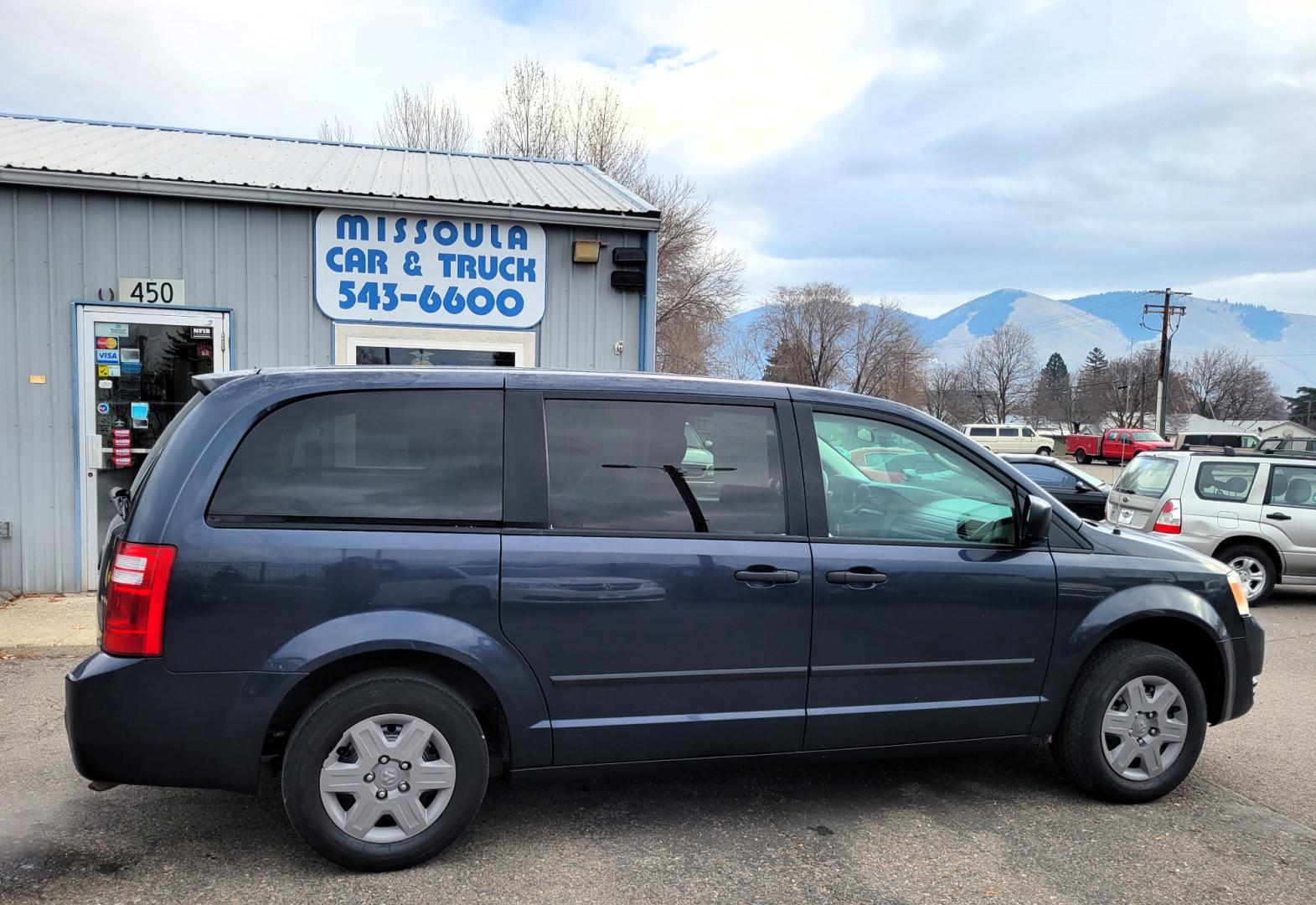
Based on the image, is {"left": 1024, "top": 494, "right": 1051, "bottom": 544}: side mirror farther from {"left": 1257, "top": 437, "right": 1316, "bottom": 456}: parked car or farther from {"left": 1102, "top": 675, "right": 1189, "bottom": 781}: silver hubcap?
{"left": 1257, "top": 437, "right": 1316, "bottom": 456}: parked car

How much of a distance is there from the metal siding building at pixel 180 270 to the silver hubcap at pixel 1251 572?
251 inches

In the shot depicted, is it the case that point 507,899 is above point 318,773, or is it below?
below

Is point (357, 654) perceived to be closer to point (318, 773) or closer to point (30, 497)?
point (318, 773)

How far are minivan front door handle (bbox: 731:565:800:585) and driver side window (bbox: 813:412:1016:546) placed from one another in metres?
0.34

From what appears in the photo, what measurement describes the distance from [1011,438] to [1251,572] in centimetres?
3961

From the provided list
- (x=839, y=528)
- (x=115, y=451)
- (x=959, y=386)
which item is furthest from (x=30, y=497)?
(x=959, y=386)

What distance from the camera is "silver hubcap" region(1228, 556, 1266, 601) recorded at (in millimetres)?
9102

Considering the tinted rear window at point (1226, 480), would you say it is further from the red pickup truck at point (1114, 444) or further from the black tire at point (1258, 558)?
the red pickup truck at point (1114, 444)

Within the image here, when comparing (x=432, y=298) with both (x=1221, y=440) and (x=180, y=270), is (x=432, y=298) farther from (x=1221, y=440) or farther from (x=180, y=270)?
(x=1221, y=440)

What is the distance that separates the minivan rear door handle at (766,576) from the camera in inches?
137

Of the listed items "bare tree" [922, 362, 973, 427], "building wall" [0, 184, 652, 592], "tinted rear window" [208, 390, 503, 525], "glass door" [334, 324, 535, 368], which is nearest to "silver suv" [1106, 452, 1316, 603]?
"glass door" [334, 324, 535, 368]

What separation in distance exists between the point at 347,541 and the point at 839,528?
1.91m

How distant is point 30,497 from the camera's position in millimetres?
7660

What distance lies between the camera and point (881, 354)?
6438 cm
